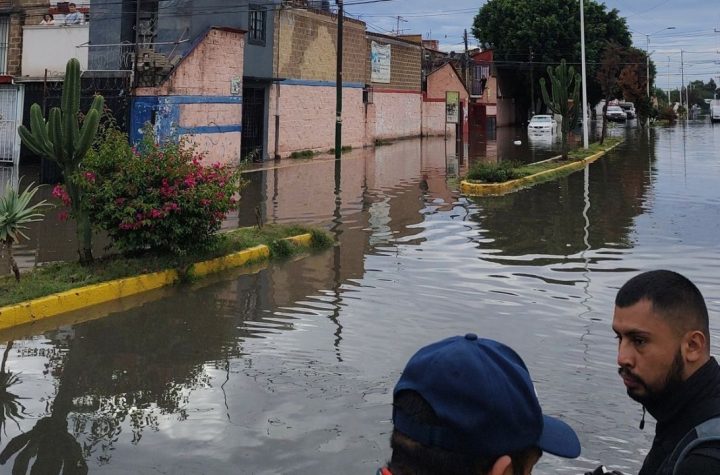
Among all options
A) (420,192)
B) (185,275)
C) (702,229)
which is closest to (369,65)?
(420,192)

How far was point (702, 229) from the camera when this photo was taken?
14836mm

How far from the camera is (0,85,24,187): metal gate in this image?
2405cm

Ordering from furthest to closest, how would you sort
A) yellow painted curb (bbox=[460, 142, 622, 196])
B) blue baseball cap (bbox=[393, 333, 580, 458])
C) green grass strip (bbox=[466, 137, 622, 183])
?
1. green grass strip (bbox=[466, 137, 622, 183])
2. yellow painted curb (bbox=[460, 142, 622, 196])
3. blue baseball cap (bbox=[393, 333, 580, 458])

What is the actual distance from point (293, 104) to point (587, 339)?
26.3 m

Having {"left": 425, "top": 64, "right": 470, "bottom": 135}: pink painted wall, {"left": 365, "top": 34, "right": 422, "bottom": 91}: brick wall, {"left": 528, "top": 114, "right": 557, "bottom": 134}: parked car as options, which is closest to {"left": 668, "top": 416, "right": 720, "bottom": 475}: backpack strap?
{"left": 365, "top": 34, "right": 422, "bottom": 91}: brick wall

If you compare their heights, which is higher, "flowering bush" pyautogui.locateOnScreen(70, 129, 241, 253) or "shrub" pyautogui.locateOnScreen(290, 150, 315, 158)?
"shrub" pyautogui.locateOnScreen(290, 150, 315, 158)

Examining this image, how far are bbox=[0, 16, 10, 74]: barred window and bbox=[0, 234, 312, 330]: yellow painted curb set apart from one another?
22000mm

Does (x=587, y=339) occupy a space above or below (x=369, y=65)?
below

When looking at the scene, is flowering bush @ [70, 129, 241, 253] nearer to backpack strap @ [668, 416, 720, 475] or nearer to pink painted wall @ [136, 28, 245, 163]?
backpack strap @ [668, 416, 720, 475]

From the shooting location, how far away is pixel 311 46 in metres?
34.2

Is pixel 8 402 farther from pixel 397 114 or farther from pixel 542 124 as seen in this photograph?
pixel 542 124

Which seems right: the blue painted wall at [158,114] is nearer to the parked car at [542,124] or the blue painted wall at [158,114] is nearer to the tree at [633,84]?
the parked car at [542,124]

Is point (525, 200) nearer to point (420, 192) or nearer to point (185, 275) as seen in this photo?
point (420, 192)

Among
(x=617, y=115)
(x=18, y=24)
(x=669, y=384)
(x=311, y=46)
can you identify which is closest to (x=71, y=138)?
(x=669, y=384)
